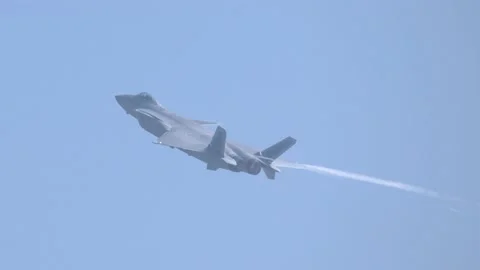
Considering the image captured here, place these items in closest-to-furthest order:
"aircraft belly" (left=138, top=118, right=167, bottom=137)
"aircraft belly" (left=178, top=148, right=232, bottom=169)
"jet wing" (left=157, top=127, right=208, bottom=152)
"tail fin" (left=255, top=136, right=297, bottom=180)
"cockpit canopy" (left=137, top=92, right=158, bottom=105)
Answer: "aircraft belly" (left=178, top=148, right=232, bottom=169) < "tail fin" (left=255, top=136, right=297, bottom=180) < "jet wing" (left=157, top=127, right=208, bottom=152) < "aircraft belly" (left=138, top=118, right=167, bottom=137) < "cockpit canopy" (left=137, top=92, right=158, bottom=105)

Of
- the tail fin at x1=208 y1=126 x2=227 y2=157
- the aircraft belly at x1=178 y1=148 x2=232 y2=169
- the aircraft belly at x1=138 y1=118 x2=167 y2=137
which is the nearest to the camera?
the tail fin at x1=208 y1=126 x2=227 y2=157

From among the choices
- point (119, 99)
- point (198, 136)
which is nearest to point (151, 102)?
point (119, 99)

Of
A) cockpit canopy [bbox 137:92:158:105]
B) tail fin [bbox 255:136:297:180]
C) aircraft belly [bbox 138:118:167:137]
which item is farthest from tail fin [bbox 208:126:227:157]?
cockpit canopy [bbox 137:92:158:105]

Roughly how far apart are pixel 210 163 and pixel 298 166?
6.18m

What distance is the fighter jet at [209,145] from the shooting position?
49.4m

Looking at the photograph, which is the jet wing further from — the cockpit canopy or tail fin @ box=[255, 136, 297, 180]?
the cockpit canopy

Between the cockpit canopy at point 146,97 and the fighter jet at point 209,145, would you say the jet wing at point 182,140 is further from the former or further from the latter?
the cockpit canopy at point 146,97

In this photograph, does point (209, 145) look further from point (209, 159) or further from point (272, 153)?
point (272, 153)

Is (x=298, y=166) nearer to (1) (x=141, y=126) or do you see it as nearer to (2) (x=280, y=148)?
(2) (x=280, y=148)

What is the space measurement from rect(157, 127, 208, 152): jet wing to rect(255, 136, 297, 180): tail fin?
3874mm

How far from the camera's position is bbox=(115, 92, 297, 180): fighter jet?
4938 cm

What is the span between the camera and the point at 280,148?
165 feet

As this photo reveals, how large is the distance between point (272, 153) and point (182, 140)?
6.09m

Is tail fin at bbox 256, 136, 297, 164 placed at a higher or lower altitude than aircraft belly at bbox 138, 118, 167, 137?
lower
